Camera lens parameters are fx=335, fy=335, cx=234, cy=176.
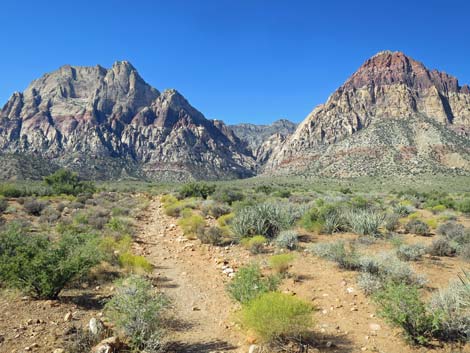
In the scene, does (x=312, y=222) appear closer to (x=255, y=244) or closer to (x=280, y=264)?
(x=255, y=244)

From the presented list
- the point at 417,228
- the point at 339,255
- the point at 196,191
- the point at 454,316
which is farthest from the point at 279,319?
the point at 196,191

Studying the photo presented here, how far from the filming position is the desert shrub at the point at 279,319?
5230 mm

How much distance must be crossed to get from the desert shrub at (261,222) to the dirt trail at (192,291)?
6.11ft

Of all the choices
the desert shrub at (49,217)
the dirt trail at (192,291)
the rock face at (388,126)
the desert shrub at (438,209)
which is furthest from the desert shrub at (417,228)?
the rock face at (388,126)

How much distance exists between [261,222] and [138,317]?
8629mm

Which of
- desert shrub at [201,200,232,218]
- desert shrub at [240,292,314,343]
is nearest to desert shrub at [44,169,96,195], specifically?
desert shrub at [201,200,232,218]

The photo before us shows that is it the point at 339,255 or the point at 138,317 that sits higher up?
the point at 339,255

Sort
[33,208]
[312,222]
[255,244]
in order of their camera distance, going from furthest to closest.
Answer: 1. [33,208]
2. [312,222]
3. [255,244]

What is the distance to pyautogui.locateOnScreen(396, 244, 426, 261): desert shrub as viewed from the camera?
980 centimetres

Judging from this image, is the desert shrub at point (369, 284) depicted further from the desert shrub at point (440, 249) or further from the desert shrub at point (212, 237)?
the desert shrub at point (212, 237)

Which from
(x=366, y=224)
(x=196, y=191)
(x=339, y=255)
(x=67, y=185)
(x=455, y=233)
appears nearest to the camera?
(x=339, y=255)

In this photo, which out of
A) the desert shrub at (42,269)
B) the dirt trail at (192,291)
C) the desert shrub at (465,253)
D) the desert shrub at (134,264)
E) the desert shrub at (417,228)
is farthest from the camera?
the desert shrub at (417,228)

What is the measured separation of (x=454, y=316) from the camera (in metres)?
5.34

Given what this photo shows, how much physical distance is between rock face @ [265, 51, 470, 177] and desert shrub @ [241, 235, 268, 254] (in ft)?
250
